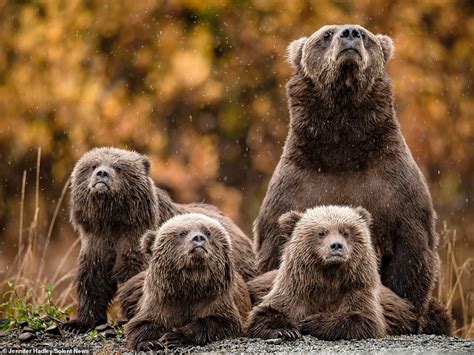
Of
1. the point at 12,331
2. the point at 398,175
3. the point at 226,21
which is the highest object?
the point at 226,21

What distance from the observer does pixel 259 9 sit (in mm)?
17438

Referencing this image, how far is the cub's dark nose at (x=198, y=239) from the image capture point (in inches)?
386

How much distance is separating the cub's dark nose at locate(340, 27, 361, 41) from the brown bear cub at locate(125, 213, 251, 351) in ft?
6.13

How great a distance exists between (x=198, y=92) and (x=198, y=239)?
7.39m

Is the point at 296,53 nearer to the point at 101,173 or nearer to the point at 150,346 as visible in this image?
the point at 101,173

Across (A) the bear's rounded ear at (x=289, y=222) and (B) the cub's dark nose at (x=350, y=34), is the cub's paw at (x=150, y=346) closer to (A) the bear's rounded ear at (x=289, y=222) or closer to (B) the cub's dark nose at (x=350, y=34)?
(A) the bear's rounded ear at (x=289, y=222)

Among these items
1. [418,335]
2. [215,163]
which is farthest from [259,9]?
[418,335]

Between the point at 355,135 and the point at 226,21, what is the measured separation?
676 cm

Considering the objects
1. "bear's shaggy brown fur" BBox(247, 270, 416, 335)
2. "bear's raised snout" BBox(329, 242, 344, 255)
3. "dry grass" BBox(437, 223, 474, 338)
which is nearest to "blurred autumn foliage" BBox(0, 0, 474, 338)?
"dry grass" BBox(437, 223, 474, 338)

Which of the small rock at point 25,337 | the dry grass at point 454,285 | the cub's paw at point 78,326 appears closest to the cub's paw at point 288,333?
the cub's paw at point 78,326

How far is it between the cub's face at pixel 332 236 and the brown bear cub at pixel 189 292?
563 mm

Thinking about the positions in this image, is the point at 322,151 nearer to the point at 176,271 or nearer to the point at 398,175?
the point at 398,175

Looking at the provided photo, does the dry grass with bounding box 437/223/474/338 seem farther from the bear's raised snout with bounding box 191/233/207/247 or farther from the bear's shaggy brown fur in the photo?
the bear's raised snout with bounding box 191/233/207/247

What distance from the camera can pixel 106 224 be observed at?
11016 mm
